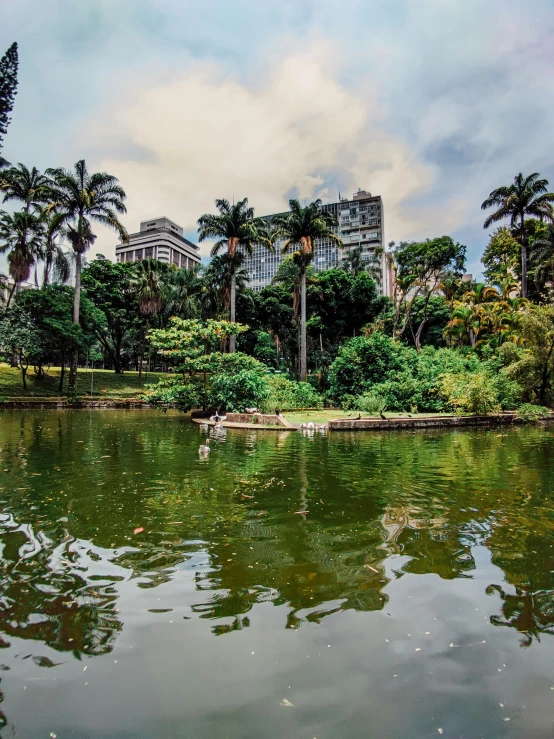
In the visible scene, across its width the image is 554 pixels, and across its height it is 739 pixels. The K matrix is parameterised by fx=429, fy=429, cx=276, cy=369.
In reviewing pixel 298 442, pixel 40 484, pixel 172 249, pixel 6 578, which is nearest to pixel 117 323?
pixel 298 442

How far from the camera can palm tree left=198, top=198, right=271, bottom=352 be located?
3481cm

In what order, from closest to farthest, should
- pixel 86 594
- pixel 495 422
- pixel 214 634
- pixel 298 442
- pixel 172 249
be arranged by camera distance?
pixel 214 634
pixel 86 594
pixel 298 442
pixel 495 422
pixel 172 249

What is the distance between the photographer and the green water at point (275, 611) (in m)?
2.62

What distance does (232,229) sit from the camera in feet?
116

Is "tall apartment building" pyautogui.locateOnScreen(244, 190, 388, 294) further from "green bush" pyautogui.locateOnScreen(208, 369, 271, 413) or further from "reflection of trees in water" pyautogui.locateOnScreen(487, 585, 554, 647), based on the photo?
"reflection of trees in water" pyautogui.locateOnScreen(487, 585, 554, 647)

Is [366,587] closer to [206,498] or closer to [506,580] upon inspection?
[506,580]

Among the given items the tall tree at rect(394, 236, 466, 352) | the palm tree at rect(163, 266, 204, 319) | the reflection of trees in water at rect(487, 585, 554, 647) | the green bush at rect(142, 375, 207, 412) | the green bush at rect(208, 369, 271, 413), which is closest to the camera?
the reflection of trees in water at rect(487, 585, 554, 647)

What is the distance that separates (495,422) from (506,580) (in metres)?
19.6

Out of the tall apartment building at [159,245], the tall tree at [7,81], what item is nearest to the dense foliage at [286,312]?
the tall tree at [7,81]

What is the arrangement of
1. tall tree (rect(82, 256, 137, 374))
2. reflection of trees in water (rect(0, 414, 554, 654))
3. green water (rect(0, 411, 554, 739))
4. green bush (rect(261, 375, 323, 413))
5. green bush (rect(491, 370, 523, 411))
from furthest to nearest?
tall tree (rect(82, 256, 137, 374))
green bush (rect(261, 375, 323, 413))
green bush (rect(491, 370, 523, 411))
reflection of trees in water (rect(0, 414, 554, 654))
green water (rect(0, 411, 554, 739))

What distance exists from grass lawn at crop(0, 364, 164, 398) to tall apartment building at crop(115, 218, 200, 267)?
85.4 m

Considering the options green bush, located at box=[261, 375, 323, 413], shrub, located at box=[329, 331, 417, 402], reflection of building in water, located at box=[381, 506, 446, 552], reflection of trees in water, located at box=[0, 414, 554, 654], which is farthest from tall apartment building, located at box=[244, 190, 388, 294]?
reflection of building in water, located at box=[381, 506, 446, 552]

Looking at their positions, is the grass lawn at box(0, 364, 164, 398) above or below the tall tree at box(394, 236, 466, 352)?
below

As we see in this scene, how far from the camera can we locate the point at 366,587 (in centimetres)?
412
